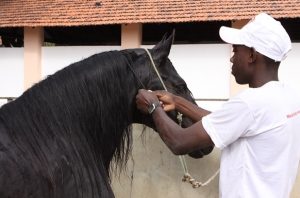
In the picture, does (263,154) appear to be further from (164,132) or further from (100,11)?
(100,11)

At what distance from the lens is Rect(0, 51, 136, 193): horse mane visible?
2.23 metres

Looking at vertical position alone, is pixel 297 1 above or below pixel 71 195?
above

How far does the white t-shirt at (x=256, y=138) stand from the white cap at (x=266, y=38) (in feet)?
0.42

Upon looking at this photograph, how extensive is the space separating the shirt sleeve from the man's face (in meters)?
0.17

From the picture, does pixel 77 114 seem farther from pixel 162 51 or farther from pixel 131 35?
pixel 131 35

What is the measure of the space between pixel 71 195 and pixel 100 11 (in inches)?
495

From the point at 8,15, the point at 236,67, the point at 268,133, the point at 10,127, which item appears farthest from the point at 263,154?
the point at 8,15

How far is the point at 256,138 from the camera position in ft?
6.06

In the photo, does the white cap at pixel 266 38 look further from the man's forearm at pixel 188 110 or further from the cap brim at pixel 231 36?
the man's forearm at pixel 188 110

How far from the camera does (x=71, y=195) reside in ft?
7.36

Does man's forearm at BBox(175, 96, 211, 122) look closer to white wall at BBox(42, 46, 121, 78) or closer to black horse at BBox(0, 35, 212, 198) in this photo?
black horse at BBox(0, 35, 212, 198)

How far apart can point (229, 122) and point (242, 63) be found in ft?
0.91

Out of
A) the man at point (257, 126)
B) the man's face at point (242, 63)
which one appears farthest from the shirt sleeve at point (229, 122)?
the man's face at point (242, 63)

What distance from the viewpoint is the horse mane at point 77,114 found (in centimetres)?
223
